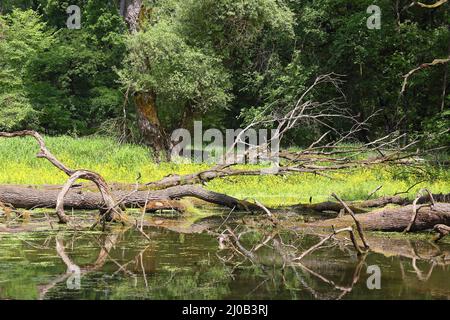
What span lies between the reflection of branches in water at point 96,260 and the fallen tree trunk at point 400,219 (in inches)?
120

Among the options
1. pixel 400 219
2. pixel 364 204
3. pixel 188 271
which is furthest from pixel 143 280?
pixel 364 204

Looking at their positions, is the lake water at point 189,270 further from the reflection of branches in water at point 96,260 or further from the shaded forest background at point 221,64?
the shaded forest background at point 221,64

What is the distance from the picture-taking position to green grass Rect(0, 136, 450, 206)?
16469mm

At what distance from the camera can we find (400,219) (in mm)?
11273

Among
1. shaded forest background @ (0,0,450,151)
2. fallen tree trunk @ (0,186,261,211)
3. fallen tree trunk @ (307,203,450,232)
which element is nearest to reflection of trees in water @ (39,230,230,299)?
fallen tree trunk @ (307,203,450,232)

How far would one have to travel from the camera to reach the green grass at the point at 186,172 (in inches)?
648

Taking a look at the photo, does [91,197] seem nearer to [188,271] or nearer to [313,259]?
[313,259]

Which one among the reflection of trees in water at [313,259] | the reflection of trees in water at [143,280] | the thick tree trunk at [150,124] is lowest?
the reflection of trees in water at [313,259]

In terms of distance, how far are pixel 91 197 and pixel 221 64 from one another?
38.0 ft

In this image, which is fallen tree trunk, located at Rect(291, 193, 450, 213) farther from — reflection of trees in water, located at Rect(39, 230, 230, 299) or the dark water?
reflection of trees in water, located at Rect(39, 230, 230, 299)

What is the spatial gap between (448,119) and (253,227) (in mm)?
10247

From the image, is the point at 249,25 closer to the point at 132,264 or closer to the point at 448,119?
the point at 448,119

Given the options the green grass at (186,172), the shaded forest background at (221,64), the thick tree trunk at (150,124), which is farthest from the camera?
the thick tree trunk at (150,124)

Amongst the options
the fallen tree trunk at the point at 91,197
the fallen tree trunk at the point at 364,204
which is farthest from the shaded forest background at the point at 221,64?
the fallen tree trunk at the point at 91,197
